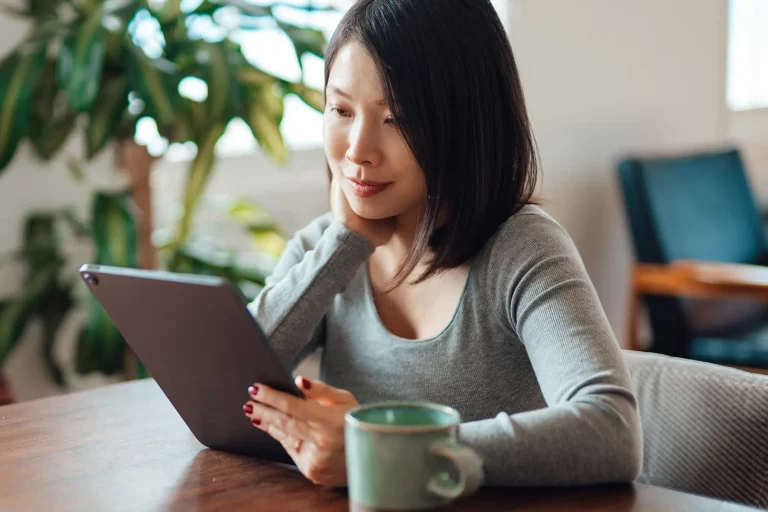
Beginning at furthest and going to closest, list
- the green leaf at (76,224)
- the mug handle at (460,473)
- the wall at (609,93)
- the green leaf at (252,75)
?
the wall at (609,93)
the green leaf at (76,224)
the green leaf at (252,75)
the mug handle at (460,473)

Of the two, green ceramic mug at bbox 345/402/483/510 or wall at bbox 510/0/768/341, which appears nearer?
green ceramic mug at bbox 345/402/483/510

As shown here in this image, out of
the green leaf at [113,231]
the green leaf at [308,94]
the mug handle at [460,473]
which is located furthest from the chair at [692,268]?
the mug handle at [460,473]

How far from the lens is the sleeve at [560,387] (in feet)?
2.67

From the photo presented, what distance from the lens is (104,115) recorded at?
6.09 ft

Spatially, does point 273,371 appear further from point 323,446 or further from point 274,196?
point 274,196

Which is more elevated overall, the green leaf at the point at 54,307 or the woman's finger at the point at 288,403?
the woman's finger at the point at 288,403

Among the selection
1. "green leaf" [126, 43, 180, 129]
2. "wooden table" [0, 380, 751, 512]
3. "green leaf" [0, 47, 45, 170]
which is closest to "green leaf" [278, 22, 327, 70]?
"green leaf" [126, 43, 180, 129]

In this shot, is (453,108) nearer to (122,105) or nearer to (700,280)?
(122,105)

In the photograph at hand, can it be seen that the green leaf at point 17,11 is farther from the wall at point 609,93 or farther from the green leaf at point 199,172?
the wall at point 609,93

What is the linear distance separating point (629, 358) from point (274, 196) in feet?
5.27

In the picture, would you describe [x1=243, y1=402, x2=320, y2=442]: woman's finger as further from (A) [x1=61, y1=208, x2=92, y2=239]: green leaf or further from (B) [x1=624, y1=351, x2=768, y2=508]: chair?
(A) [x1=61, y1=208, x2=92, y2=239]: green leaf

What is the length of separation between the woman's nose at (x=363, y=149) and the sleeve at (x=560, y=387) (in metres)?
0.18

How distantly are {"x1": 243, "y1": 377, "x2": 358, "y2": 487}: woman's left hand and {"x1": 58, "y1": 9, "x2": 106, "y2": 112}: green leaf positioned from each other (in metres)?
1.05

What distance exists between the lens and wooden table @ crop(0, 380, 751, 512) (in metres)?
0.80
